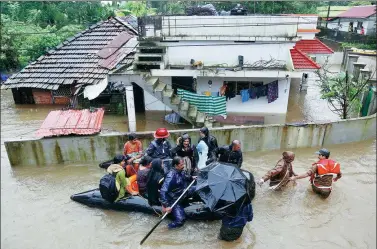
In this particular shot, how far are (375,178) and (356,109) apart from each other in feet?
13.3

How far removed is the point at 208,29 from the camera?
41.1ft

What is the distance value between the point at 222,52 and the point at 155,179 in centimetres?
793

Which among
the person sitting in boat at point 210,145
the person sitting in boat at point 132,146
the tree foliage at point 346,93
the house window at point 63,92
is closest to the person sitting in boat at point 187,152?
the person sitting in boat at point 210,145

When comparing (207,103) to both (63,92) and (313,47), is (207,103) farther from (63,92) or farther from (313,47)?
(313,47)

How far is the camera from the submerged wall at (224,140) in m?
9.48

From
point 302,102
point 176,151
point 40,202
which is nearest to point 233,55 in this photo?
point 302,102

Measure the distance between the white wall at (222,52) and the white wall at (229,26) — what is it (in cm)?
A: 38

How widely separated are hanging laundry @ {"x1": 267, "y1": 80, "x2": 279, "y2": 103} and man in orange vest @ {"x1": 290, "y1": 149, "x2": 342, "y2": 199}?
228 inches

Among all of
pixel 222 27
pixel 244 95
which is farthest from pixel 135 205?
pixel 222 27

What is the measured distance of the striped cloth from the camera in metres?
12.3

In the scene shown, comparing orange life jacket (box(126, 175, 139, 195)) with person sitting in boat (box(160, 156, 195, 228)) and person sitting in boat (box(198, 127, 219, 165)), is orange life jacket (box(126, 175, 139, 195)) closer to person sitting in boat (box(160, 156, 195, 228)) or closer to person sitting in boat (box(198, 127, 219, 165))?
person sitting in boat (box(160, 156, 195, 228))

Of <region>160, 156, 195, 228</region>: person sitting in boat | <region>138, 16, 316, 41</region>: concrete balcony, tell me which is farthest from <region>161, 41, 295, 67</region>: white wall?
<region>160, 156, 195, 228</region>: person sitting in boat

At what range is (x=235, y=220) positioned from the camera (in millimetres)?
6266

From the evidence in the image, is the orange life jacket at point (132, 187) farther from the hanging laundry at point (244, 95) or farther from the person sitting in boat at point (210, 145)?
the hanging laundry at point (244, 95)
